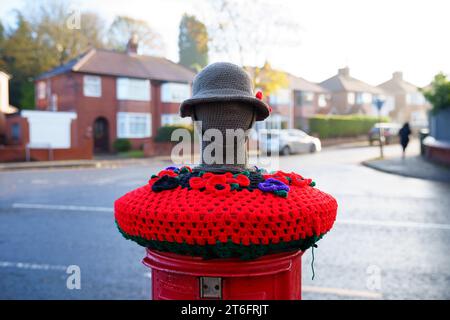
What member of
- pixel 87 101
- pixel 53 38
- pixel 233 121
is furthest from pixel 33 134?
pixel 233 121

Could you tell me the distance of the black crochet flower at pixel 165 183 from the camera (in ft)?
5.35

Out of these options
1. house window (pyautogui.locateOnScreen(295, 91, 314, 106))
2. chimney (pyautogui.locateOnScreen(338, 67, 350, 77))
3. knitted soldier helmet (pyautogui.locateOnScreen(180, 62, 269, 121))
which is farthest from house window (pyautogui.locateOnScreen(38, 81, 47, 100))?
knitted soldier helmet (pyautogui.locateOnScreen(180, 62, 269, 121))

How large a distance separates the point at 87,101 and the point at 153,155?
260 inches

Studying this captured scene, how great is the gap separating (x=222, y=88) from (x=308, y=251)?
4.51m

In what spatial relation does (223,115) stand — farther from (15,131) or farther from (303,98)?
(303,98)

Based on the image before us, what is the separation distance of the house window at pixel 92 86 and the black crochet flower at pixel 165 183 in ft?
93.3

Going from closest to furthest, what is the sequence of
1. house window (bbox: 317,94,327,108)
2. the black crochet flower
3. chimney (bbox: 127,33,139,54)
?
the black crochet flower < chimney (bbox: 127,33,139,54) < house window (bbox: 317,94,327,108)

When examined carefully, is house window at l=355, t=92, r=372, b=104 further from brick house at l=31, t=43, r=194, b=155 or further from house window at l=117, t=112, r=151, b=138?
house window at l=117, t=112, r=151, b=138

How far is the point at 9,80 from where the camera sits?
38531 mm

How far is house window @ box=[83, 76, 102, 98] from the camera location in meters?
28.4

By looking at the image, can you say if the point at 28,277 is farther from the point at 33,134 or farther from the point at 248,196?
the point at 33,134

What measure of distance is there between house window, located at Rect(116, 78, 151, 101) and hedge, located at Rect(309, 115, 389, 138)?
13.5 metres

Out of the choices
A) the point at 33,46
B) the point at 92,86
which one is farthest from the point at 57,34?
the point at 92,86

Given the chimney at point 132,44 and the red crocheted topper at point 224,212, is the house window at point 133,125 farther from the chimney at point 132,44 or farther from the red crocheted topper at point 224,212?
the red crocheted topper at point 224,212
